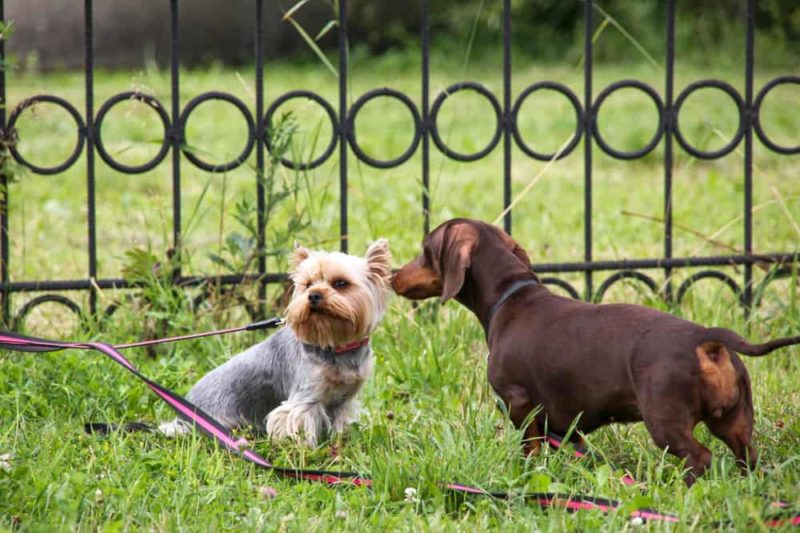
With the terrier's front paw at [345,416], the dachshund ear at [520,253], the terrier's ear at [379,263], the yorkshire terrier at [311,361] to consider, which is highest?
the dachshund ear at [520,253]

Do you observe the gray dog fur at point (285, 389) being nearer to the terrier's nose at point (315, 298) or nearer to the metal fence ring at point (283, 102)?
A: the terrier's nose at point (315, 298)

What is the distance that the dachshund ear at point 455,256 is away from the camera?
10.6 feet

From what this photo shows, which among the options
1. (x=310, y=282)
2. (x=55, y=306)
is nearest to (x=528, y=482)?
(x=310, y=282)

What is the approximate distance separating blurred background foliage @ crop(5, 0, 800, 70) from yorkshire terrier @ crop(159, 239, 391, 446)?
30.9 feet

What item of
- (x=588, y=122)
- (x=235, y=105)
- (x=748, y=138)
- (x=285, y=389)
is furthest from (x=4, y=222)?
(x=748, y=138)

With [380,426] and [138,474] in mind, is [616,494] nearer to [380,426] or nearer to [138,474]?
[380,426]

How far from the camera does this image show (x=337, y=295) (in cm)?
336

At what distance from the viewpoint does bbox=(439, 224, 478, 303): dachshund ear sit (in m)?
3.23

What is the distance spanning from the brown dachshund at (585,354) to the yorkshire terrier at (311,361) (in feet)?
0.57

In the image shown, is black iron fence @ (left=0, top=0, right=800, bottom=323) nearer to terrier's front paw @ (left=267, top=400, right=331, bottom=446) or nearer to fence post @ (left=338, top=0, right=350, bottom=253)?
fence post @ (left=338, top=0, right=350, bottom=253)

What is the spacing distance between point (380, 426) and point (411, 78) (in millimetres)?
9332

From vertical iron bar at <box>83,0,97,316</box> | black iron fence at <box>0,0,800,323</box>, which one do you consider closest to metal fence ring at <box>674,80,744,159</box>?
black iron fence at <box>0,0,800,323</box>

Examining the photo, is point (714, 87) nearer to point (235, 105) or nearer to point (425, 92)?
point (425, 92)

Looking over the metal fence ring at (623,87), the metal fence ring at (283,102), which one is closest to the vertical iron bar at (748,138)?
the metal fence ring at (623,87)
